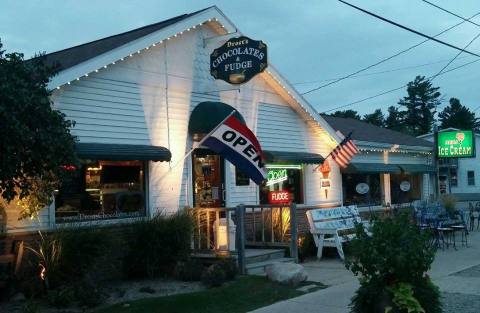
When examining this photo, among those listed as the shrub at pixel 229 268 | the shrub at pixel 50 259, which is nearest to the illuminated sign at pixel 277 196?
the shrub at pixel 229 268

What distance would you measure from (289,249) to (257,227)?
1.28 meters

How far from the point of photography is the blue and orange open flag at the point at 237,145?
1264 centimetres

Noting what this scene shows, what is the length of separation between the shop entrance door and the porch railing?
1.58 feet

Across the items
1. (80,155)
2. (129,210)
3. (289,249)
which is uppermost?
(80,155)

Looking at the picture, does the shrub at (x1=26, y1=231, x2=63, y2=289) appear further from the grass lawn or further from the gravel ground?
the gravel ground

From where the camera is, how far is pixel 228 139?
41.7 ft

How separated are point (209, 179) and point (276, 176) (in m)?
2.39

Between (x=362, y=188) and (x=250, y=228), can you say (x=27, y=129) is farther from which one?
(x=362, y=188)

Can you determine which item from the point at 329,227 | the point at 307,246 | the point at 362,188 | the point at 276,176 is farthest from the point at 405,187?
the point at 307,246

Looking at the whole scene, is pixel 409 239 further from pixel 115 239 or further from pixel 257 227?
pixel 257 227

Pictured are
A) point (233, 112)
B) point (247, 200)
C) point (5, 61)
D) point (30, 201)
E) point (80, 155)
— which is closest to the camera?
point (5, 61)

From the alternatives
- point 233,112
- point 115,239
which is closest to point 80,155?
point 115,239

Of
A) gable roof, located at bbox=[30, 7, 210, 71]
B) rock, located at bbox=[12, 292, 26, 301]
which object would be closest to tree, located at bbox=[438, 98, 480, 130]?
gable roof, located at bbox=[30, 7, 210, 71]

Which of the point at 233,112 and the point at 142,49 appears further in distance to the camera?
the point at 233,112
